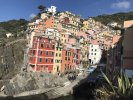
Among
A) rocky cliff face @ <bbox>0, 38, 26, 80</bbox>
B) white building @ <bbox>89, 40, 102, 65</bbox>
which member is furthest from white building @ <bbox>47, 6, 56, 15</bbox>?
rocky cliff face @ <bbox>0, 38, 26, 80</bbox>

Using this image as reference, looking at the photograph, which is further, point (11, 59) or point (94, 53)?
point (94, 53)

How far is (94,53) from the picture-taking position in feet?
392

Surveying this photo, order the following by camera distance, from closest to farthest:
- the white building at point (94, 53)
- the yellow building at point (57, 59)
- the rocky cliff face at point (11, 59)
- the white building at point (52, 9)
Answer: the rocky cliff face at point (11, 59), the yellow building at point (57, 59), the white building at point (94, 53), the white building at point (52, 9)

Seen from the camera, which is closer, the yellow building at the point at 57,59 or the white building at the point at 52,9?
the yellow building at the point at 57,59

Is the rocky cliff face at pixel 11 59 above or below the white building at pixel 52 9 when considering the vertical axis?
below

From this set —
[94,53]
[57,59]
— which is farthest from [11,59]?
[94,53]

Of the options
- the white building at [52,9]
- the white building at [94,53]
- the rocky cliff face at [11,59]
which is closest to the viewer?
the rocky cliff face at [11,59]

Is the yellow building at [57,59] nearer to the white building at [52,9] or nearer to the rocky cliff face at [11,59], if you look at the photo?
the rocky cliff face at [11,59]

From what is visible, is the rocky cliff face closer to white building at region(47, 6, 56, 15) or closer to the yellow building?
the yellow building

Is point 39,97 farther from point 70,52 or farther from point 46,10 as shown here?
point 46,10

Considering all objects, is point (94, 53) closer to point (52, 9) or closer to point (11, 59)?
point (52, 9)

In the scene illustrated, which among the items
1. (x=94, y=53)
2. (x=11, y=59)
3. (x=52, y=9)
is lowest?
(x=11, y=59)

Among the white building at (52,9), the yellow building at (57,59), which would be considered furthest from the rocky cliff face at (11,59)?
the white building at (52,9)

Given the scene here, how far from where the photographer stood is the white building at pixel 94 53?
391 ft
